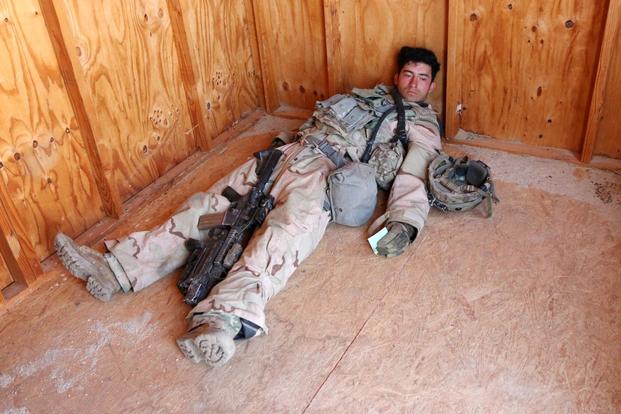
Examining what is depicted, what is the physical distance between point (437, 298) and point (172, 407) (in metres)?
1.12

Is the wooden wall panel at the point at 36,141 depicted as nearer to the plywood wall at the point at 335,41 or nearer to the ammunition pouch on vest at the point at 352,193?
the ammunition pouch on vest at the point at 352,193

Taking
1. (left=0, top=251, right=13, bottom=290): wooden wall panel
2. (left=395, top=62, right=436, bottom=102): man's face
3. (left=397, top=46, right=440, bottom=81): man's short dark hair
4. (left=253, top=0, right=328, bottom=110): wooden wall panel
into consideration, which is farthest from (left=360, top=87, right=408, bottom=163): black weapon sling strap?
(left=0, top=251, right=13, bottom=290): wooden wall panel

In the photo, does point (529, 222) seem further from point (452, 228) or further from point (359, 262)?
point (359, 262)

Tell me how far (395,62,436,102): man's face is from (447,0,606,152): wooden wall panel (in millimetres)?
160

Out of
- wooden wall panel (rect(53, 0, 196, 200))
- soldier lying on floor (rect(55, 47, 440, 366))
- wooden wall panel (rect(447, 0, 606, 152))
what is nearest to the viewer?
soldier lying on floor (rect(55, 47, 440, 366))

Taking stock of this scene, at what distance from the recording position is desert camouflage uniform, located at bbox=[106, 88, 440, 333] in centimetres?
240

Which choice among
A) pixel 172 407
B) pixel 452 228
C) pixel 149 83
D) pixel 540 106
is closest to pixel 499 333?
pixel 452 228

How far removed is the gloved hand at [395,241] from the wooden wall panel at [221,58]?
4.83 ft

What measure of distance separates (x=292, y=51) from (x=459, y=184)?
1472 millimetres

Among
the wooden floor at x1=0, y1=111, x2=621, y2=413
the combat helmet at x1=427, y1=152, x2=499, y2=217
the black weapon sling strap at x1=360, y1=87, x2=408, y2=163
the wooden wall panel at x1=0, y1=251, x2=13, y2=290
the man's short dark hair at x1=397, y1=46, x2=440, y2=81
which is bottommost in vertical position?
the wooden floor at x1=0, y1=111, x2=621, y2=413

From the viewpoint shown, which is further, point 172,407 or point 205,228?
point 205,228

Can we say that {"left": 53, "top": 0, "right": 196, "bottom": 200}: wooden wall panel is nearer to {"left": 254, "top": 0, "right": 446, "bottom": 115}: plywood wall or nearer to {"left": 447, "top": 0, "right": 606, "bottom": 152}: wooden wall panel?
{"left": 254, "top": 0, "right": 446, "bottom": 115}: plywood wall

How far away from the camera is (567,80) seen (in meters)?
3.03

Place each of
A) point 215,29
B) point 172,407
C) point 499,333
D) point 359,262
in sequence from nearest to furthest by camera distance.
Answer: point 172,407
point 499,333
point 359,262
point 215,29
